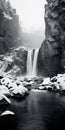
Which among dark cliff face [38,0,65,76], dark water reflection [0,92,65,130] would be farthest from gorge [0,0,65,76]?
dark water reflection [0,92,65,130]

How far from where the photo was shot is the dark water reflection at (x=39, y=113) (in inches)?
1776

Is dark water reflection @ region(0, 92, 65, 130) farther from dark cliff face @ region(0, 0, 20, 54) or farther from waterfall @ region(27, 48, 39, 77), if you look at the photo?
dark cliff face @ region(0, 0, 20, 54)

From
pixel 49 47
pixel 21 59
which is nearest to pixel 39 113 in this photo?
pixel 49 47

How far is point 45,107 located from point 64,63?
47.7 m

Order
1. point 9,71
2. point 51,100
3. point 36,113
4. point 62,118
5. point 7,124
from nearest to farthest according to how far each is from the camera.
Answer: point 7,124 → point 62,118 → point 36,113 → point 51,100 → point 9,71

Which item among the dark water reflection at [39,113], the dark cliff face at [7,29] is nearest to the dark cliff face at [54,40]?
the dark cliff face at [7,29]

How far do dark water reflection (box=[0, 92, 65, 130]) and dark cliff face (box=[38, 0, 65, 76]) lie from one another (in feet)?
129

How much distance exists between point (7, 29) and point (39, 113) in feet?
305

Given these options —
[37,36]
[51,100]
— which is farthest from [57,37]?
[37,36]

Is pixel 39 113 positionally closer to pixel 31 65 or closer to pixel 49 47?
pixel 49 47

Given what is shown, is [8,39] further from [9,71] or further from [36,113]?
[36,113]

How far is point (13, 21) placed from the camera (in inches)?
5965

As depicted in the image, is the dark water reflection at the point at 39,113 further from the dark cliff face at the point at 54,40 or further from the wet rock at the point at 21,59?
the wet rock at the point at 21,59

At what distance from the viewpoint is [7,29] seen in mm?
138875
